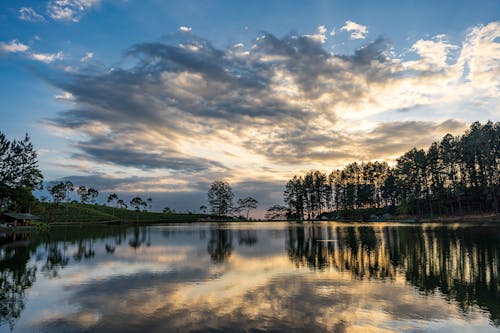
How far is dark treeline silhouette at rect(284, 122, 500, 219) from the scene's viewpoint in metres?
93.2

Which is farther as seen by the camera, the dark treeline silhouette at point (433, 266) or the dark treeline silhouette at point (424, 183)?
the dark treeline silhouette at point (424, 183)

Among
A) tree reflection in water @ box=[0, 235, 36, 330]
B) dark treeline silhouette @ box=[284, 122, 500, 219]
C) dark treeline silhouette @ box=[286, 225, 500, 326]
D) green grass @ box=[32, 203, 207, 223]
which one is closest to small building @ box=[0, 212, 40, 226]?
green grass @ box=[32, 203, 207, 223]

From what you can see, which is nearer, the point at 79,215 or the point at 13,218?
the point at 13,218

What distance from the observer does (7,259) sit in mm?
31953

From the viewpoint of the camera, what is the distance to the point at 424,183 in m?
117

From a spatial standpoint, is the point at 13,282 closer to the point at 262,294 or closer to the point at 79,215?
the point at 262,294

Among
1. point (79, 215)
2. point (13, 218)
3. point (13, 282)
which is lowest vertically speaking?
point (79, 215)

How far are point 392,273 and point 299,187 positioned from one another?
156407mm

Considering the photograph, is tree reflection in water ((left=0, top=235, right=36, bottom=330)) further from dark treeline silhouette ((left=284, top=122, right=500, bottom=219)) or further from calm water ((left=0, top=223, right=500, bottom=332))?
dark treeline silhouette ((left=284, top=122, right=500, bottom=219))

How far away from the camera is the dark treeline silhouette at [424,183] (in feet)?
306

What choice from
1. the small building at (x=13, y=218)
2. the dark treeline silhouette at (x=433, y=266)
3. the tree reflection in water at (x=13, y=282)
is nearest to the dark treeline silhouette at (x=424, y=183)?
the dark treeline silhouette at (x=433, y=266)

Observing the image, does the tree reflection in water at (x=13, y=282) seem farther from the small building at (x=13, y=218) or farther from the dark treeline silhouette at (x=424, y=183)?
the dark treeline silhouette at (x=424, y=183)

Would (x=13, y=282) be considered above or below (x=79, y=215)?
above

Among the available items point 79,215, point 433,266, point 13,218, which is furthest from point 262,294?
point 79,215
